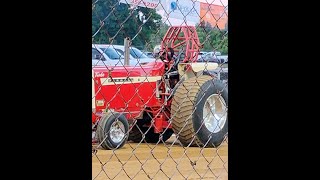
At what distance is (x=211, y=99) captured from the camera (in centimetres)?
271

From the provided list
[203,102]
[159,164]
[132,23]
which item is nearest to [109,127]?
[159,164]

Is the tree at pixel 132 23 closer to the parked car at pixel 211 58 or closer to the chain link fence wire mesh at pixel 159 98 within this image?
the chain link fence wire mesh at pixel 159 98

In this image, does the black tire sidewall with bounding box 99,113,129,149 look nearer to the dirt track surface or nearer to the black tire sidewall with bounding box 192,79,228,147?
the dirt track surface

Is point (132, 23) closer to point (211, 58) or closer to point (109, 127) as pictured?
point (211, 58)

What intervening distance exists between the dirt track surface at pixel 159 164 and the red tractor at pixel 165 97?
0.20 ft

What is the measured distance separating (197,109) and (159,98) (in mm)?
457

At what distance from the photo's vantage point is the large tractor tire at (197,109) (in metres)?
2.46

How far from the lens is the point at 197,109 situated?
256 cm

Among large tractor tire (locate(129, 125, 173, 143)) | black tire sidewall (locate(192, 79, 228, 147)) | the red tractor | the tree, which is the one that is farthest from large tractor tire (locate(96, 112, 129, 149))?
the tree

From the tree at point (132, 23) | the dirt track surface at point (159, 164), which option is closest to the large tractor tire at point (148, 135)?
the dirt track surface at point (159, 164)

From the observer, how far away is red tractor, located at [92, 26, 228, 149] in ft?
8.05
